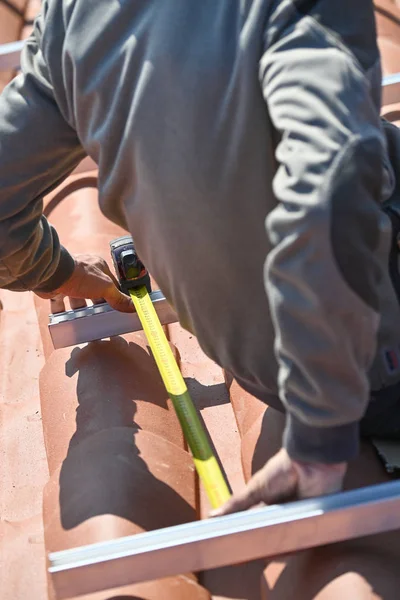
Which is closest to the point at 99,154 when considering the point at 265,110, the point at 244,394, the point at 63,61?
the point at 63,61

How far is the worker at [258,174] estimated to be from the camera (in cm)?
66

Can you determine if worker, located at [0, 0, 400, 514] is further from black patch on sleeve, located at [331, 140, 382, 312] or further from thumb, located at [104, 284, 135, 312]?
thumb, located at [104, 284, 135, 312]

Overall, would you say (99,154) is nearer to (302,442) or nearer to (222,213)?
(222,213)

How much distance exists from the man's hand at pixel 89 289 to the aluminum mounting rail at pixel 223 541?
589 millimetres

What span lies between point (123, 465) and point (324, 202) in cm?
57

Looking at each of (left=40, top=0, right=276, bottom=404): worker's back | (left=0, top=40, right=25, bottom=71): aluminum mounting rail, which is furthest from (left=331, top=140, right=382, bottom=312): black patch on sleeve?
(left=0, top=40, right=25, bottom=71): aluminum mounting rail

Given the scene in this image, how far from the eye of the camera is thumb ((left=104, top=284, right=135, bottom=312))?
137 centimetres

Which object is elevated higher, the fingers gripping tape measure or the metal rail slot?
the metal rail slot

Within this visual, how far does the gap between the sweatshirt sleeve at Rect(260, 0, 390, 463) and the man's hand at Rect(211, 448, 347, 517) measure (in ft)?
A: 0.29

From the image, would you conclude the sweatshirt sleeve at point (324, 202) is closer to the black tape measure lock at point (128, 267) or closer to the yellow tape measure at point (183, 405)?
the yellow tape measure at point (183, 405)

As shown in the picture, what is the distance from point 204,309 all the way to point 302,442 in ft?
0.62

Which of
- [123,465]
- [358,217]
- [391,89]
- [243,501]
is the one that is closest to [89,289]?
[123,465]

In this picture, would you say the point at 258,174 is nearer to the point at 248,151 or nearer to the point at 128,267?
the point at 248,151

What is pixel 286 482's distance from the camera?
2.67ft
